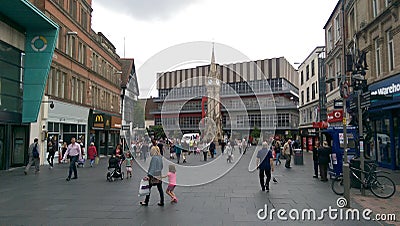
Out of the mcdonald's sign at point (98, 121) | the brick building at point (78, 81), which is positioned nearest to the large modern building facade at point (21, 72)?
the brick building at point (78, 81)

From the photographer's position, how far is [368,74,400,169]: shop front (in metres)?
16.1

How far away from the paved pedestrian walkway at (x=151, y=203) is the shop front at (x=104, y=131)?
1715cm

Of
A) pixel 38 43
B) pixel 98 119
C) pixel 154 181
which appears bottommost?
Result: pixel 154 181

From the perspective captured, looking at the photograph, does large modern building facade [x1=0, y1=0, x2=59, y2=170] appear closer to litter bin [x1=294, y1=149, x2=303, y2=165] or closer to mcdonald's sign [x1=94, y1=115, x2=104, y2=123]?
mcdonald's sign [x1=94, y1=115, x2=104, y2=123]

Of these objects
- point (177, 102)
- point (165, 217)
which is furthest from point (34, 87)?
point (165, 217)

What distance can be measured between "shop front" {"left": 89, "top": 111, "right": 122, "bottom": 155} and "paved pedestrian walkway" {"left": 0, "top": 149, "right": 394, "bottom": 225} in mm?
17146

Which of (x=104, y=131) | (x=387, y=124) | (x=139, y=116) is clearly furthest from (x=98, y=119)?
(x=387, y=124)

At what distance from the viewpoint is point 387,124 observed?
18375 millimetres

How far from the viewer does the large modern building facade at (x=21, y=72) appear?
17.6m

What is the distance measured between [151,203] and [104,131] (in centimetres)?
2738

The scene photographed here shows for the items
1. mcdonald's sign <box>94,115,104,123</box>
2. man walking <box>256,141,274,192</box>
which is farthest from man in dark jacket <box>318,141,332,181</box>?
mcdonald's sign <box>94,115,104,123</box>

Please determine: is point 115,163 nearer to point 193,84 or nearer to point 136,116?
point 136,116

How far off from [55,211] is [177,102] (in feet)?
20.1

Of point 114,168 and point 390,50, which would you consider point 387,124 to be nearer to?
point 390,50
